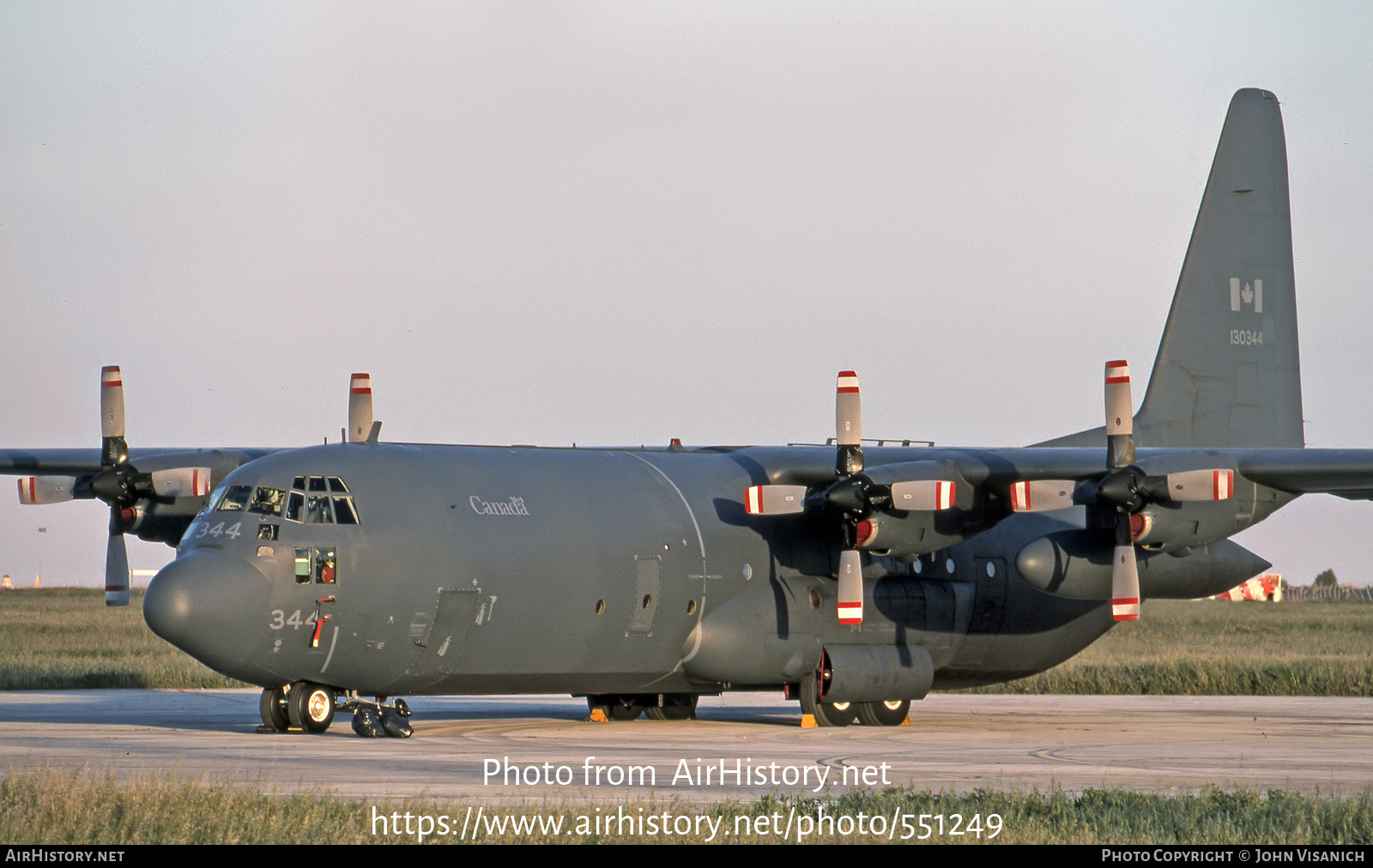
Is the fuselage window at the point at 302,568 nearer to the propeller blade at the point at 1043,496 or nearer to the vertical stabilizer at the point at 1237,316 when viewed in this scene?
the propeller blade at the point at 1043,496

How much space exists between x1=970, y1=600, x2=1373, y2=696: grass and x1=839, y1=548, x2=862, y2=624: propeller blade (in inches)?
514

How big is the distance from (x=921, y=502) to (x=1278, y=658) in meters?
22.6

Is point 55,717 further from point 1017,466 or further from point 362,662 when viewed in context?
point 1017,466

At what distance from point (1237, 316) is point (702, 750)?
12.9 metres

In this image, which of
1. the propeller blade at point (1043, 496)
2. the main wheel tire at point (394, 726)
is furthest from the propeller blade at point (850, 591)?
the main wheel tire at point (394, 726)

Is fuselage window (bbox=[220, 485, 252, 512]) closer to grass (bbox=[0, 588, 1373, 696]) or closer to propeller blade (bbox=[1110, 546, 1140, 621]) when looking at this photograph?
propeller blade (bbox=[1110, 546, 1140, 621])

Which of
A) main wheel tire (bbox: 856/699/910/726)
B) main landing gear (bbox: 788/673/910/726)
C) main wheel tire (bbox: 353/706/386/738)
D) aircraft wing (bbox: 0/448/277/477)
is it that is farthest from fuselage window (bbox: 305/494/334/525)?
main wheel tire (bbox: 856/699/910/726)

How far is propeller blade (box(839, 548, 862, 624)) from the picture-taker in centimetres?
2023

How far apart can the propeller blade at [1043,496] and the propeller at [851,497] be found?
804mm

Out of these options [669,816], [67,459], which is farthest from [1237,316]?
[669,816]

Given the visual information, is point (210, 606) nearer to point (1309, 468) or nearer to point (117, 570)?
point (117, 570)

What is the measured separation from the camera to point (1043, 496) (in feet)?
65.7

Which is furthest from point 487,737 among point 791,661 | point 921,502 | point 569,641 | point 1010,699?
point 1010,699

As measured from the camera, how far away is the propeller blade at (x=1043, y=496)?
20016 mm
